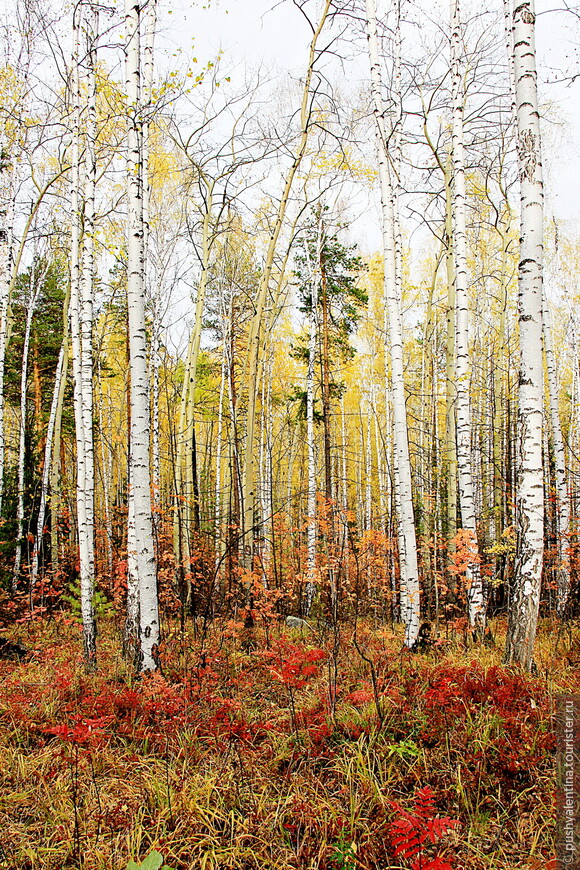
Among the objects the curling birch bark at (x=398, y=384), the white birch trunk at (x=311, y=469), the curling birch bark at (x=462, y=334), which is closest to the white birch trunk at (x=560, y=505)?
the curling birch bark at (x=462, y=334)

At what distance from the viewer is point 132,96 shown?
4672mm

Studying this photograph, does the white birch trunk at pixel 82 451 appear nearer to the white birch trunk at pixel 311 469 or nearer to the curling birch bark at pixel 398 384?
the curling birch bark at pixel 398 384

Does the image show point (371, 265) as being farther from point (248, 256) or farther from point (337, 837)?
point (337, 837)

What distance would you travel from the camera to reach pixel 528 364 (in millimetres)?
4000

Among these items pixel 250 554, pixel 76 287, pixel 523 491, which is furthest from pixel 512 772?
pixel 76 287

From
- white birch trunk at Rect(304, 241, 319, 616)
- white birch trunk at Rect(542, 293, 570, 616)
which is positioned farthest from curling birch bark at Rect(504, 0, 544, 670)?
white birch trunk at Rect(304, 241, 319, 616)

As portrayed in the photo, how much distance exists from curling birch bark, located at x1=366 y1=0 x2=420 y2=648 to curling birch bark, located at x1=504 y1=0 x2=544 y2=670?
1509 mm

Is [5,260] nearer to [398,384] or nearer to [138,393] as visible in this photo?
[138,393]

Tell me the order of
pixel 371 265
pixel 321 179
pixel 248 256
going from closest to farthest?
pixel 321 179, pixel 248 256, pixel 371 265

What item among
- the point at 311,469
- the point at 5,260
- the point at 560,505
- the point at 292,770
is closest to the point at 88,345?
the point at 5,260

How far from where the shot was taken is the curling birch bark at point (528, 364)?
156 inches

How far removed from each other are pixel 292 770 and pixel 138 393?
3.49 metres

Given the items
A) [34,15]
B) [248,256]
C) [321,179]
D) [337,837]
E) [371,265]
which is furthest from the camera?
[371,265]

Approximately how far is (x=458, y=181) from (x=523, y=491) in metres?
4.45
